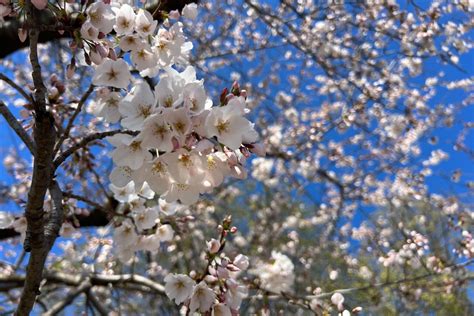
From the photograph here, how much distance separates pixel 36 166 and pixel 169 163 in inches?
16.0

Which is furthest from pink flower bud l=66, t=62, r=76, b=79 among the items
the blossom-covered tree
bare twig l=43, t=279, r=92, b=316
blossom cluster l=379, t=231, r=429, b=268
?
blossom cluster l=379, t=231, r=429, b=268

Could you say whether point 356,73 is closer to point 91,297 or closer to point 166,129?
point 91,297

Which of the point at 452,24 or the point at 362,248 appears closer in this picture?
the point at 452,24

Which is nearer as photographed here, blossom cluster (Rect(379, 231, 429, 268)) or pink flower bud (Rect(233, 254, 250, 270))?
pink flower bud (Rect(233, 254, 250, 270))

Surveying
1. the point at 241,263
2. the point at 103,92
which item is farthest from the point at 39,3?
the point at 241,263

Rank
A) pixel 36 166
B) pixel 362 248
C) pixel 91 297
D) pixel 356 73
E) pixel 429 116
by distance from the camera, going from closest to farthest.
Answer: pixel 36 166, pixel 91 297, pixel 356 73, pixel 429 116, pixel 362 248

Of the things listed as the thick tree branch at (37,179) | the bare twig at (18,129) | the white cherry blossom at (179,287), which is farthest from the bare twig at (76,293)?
the bare twig at (18,129)

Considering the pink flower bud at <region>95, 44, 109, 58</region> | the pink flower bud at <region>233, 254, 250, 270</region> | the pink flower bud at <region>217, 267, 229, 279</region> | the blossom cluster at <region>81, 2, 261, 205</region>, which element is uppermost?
the pink flower bud at <region>95, 44, 109, 58</region>

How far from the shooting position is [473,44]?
16.0 ft

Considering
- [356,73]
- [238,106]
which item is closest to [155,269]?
[356,73]

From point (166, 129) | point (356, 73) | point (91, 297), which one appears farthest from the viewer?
point (356, 73)

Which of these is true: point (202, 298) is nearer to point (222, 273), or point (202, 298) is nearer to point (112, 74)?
point (222, 273)

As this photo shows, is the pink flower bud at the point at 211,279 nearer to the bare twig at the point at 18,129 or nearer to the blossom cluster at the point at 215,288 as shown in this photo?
the blossom cluster at the point at 215,288

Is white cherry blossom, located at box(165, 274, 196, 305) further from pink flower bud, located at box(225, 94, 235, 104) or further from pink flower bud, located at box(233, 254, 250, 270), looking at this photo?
pink flower bud, located at box(225, 94, 235, 104)
